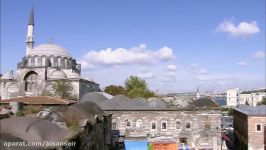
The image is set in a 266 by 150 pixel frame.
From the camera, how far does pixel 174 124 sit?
105 ft

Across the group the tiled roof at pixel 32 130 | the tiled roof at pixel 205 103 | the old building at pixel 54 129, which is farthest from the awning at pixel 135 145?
the tiled roof at pixel 32 130

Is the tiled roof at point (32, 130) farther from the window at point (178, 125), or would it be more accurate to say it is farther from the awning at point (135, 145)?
the window at point (178, 125)

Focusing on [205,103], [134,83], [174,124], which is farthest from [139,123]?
[134,83]

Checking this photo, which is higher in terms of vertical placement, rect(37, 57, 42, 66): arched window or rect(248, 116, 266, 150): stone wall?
rect(37, 57, 42, 66): arched window

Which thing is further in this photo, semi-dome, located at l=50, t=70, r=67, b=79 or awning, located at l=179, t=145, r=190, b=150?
semi-dome, located at l=50, t=70, r=67, b=79

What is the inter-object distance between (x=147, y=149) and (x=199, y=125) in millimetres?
6506

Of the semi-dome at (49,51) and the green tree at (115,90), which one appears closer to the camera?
the semi-dome at (49,51)

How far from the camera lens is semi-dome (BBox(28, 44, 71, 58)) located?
5334 cm

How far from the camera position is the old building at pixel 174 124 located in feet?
103

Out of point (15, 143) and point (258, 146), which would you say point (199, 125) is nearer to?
point (258, 146)

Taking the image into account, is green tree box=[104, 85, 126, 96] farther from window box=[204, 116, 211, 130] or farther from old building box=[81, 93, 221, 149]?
window box=[204, 116, 211, 130]

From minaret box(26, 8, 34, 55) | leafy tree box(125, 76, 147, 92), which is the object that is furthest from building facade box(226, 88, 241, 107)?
minaret box(26, 8, 34, 55)

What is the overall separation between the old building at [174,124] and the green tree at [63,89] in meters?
13.8

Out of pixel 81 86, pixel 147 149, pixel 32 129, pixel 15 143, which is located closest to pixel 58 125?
pixel 32 129
